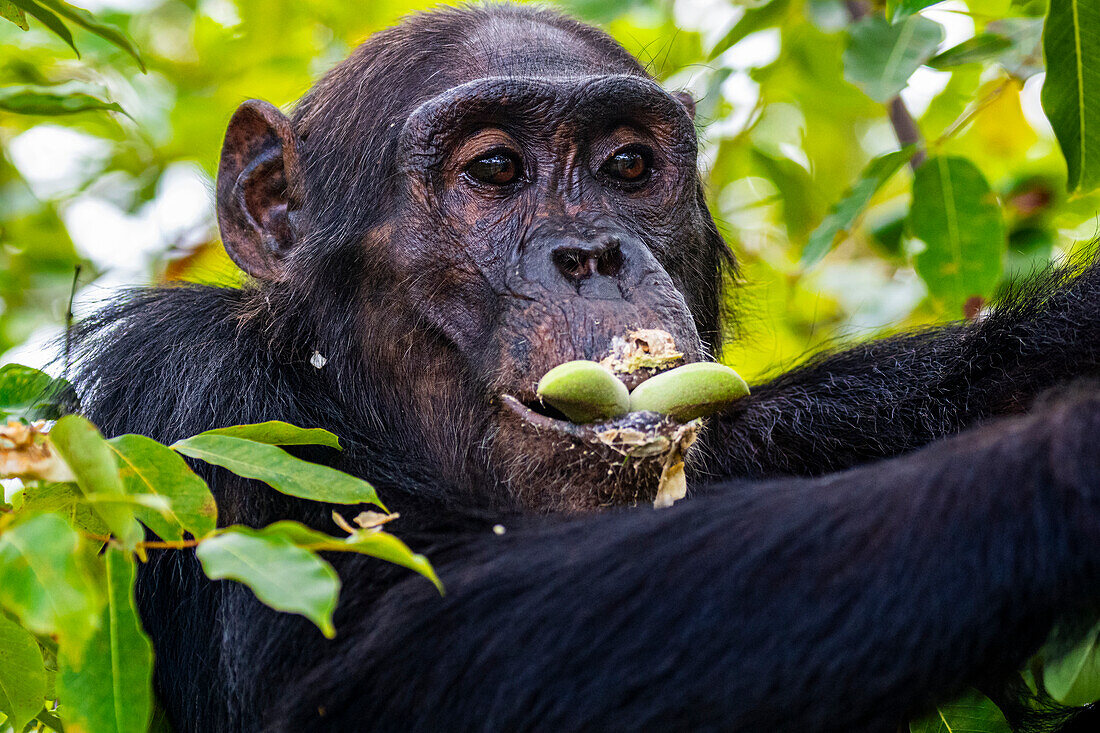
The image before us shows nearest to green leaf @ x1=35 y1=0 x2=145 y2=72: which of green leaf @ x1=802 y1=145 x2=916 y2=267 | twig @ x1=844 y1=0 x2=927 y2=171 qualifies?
green leaf @ x1=802 y1=145 x2=916 y2=267

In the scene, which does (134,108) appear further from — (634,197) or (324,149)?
(634,197)

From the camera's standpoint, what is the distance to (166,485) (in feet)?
9.02

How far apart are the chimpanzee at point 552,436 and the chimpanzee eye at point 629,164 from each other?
0.6 inches

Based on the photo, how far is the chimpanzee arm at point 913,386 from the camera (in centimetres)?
410

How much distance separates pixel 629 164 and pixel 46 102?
228 centimetres

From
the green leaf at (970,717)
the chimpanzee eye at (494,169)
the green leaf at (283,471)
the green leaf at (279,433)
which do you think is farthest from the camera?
the chimpanzee eye at (494,169)

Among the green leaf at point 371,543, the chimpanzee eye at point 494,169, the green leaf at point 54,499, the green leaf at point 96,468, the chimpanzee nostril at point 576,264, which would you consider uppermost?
the chimpanzee eye at point 494,169

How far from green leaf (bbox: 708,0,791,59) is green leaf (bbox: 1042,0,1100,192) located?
5.57ft

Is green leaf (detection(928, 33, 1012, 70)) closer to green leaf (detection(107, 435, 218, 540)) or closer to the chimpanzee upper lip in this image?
the chimpanzee upper lip

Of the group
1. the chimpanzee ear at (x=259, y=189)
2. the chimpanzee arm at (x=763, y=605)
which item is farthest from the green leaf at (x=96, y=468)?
the chimpanzee ear at (x=259, y=189)

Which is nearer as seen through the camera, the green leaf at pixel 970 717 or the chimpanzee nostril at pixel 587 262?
the green leaf at pixel 970 717

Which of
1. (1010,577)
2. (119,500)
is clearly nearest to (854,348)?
(1010,577)

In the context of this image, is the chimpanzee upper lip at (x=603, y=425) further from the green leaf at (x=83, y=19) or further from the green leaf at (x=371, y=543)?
the green leaf at (x=83, y=19)

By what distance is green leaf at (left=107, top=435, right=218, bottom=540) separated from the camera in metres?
2.71
